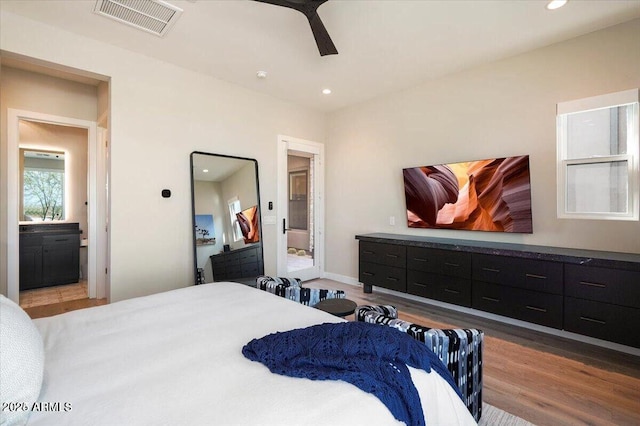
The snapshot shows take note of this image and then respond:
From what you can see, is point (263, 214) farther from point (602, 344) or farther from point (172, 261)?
point (602, 344)

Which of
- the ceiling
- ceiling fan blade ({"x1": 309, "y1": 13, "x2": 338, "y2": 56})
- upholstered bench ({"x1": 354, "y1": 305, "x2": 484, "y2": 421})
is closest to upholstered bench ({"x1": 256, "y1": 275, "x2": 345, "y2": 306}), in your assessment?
upholstered bench ({"x1": 354, "y1": 305, "x2": 484, "y2": 421})

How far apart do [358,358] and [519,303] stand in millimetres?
2522

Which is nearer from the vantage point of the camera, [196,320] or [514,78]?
[196,320]

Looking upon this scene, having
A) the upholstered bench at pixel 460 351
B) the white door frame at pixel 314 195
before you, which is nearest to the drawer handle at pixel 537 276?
the upholstered bench at pixel 460 351

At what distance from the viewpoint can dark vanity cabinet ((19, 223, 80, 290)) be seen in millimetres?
4383

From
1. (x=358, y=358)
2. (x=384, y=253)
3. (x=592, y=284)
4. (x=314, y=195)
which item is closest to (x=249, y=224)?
(x=314, y=195)

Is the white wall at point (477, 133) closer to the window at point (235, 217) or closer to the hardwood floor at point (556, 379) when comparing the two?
the hardwood floor at point (556, 379)

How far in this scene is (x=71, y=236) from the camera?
477 centimetres

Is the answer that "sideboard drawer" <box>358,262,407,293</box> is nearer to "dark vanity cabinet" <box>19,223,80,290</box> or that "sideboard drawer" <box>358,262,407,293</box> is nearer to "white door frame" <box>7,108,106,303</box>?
"white door frame" <box>7,108,106,303</box>

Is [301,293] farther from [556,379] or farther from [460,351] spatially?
[556,379]

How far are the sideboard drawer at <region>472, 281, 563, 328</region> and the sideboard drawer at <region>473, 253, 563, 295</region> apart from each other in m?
0.06

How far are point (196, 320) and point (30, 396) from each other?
2.51 ft

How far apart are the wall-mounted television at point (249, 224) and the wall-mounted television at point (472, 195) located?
84.1 inches

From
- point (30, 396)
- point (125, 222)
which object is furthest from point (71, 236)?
point (30, 396)
